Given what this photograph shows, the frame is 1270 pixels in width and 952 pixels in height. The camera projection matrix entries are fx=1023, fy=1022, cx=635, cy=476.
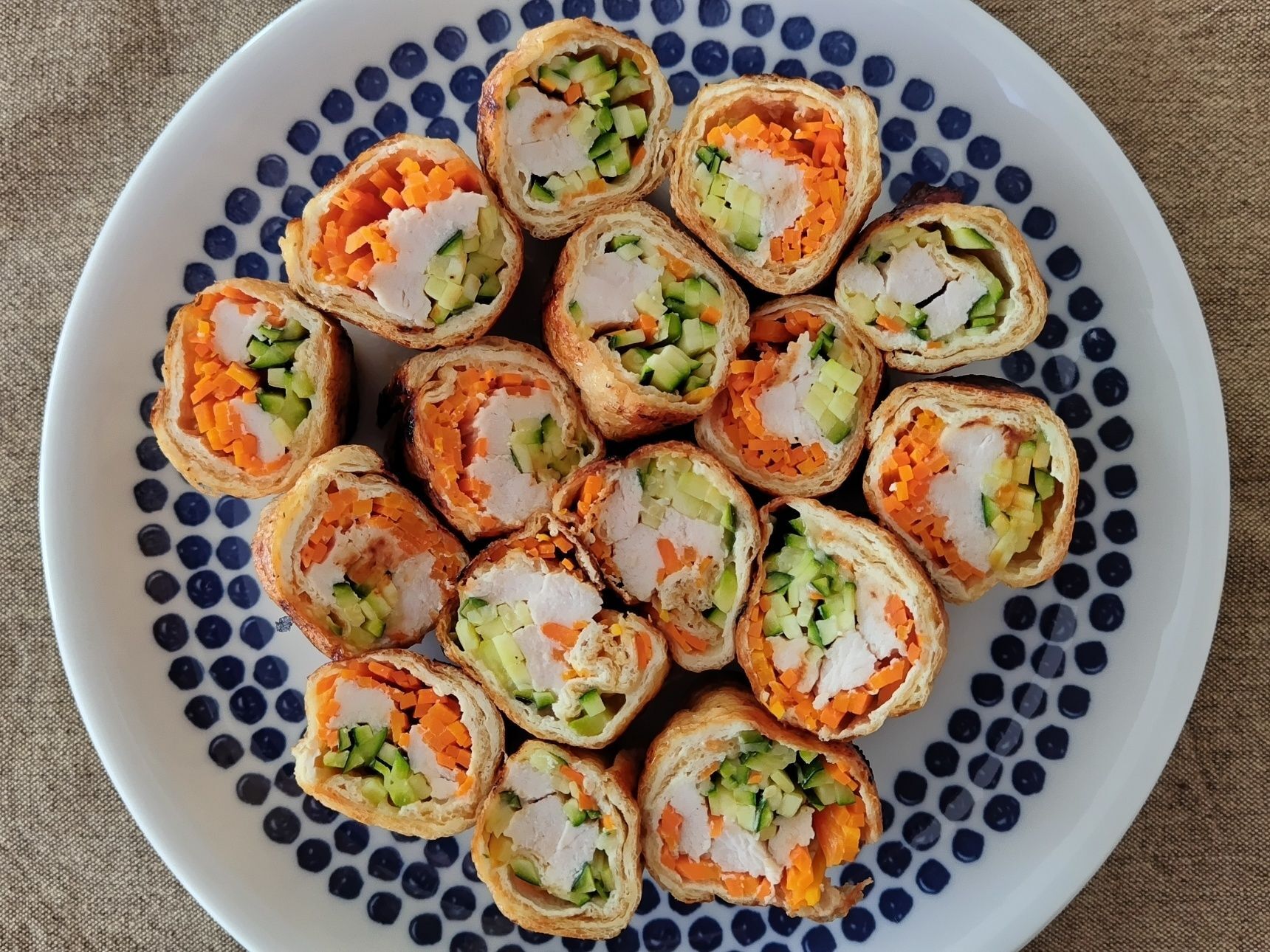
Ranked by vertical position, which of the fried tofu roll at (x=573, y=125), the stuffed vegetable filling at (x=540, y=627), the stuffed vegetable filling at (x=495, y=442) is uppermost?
the fried tofu roll at (x=573, y=125)

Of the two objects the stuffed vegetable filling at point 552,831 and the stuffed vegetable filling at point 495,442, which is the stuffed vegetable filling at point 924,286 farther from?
the stuffed vegetable filling at point 552,831

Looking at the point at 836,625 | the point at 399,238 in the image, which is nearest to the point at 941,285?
the point at 836,625

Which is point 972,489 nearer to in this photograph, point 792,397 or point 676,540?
point 792,397

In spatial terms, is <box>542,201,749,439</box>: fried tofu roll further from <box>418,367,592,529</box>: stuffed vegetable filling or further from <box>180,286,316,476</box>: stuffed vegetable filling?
<box>180,286,316,476</box>: stuffed vegetable filling

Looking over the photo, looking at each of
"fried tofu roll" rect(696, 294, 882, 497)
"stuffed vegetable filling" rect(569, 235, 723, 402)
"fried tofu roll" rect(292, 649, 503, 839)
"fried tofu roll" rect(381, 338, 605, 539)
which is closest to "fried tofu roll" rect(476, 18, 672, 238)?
"stuffed vegetable filling" rect(569, 235, 723, 402)

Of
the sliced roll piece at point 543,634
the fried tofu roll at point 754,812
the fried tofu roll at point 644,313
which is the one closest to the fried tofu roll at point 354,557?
the sliced roll piece at point 543,634
